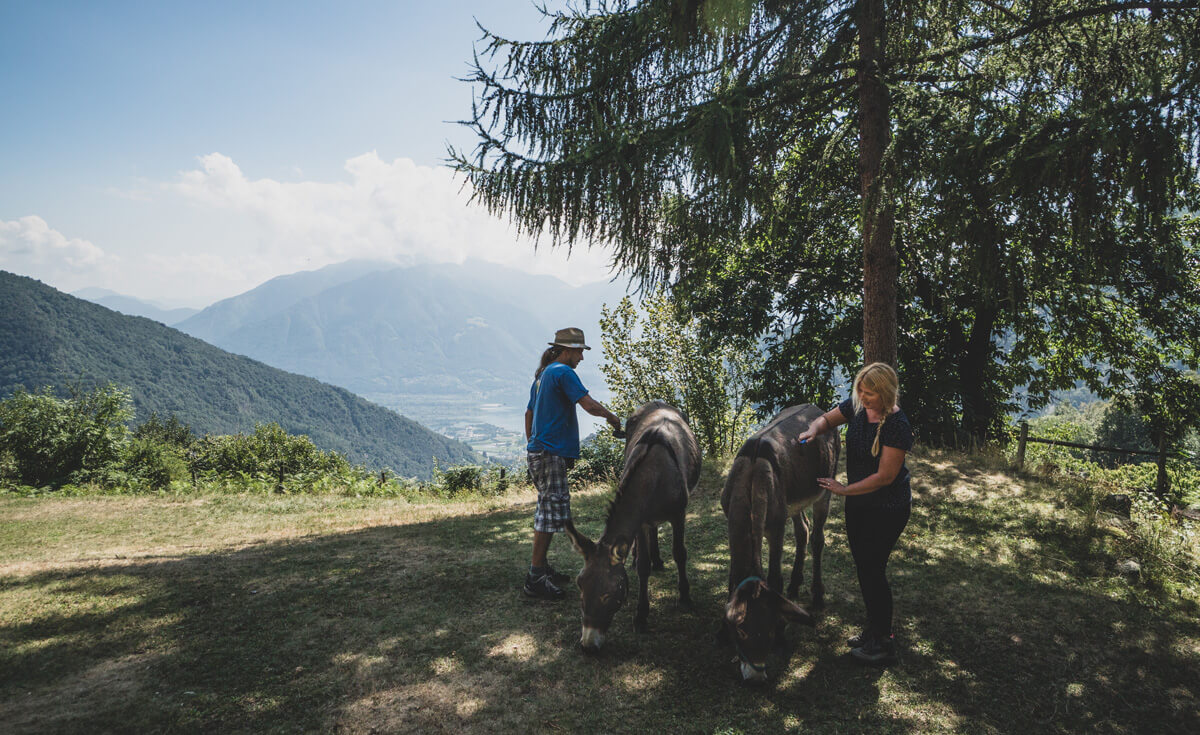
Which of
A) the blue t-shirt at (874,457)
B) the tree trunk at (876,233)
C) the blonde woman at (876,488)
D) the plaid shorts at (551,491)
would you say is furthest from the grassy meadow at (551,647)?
the tree trunk at (876,233)

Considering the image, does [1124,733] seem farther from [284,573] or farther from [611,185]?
[284,573]

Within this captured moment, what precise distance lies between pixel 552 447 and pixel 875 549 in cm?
270

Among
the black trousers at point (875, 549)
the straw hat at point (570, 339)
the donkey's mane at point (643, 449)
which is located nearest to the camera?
the black trousers at point (875, 549)

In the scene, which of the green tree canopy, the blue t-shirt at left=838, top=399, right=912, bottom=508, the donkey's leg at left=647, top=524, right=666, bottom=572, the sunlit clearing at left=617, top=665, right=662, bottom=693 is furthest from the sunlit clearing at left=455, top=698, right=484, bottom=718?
the green tree canopy

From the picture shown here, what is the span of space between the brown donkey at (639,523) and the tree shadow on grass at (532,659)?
14.0 inches

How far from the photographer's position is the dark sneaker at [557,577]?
525cm

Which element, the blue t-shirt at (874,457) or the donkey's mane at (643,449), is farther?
the donkey's mane at (643,449)

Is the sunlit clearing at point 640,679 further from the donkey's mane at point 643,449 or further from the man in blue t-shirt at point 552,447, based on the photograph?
the man in blue t-shirt at point 552,447

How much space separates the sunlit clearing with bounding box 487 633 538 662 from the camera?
412 centimetres

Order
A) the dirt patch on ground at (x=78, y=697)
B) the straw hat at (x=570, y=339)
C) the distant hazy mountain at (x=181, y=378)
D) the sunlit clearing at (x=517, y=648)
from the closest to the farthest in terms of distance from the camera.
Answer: the dirt patch on ground at (x=78, y=697), the sunlit clearing at (x=517, y=648), the straw hat at (x=570, y=339), the distant hazy mountain at (x=181, y=378)

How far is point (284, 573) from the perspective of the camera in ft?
19.6

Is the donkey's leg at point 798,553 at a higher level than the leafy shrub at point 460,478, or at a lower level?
higher

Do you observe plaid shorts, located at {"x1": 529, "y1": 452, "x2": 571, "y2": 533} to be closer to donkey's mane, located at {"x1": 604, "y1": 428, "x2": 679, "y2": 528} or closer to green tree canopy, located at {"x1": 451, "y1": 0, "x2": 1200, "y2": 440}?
donkey's mane, located at {"x1": 604, "y1": 428, "x2": 679, "y2": 528}

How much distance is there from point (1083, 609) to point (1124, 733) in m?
1.89
